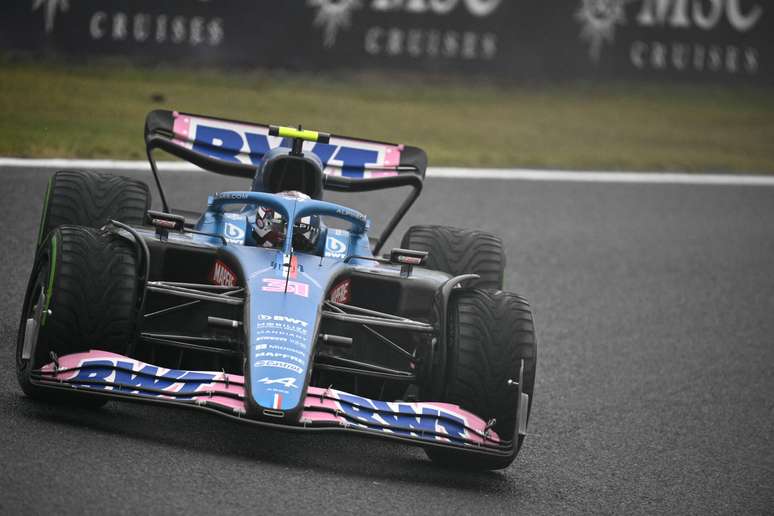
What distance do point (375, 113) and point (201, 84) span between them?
2049 mm

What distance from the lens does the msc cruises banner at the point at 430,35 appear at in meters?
14.2

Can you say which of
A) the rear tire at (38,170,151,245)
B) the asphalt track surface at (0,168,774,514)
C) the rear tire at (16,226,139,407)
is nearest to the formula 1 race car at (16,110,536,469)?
the rear tire at (16,226,139,407)

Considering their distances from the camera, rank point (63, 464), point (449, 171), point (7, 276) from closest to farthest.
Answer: point (63, 464) → point (7, 276) → point (449, 171)

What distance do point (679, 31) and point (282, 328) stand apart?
1221 cm

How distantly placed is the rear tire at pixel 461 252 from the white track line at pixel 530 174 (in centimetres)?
471

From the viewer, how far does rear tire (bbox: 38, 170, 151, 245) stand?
7.47 meters

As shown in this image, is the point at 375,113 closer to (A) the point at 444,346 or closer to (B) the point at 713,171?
(B) the point at 713,171

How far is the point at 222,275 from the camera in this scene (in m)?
6.50

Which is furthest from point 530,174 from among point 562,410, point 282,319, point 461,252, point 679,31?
point 282,319

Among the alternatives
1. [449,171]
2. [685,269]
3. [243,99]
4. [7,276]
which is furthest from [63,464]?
[243,99]

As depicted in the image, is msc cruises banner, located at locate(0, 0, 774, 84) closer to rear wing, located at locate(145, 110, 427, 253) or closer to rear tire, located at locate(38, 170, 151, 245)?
rear wing, located at locate(145, 110, 427, 253)

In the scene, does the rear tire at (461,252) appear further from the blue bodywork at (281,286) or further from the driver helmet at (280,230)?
the driver helmet at (280,230)

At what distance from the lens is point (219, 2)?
1463 centimetres

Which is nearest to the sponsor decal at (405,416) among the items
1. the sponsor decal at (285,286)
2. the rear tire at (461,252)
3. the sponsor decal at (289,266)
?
the sponsor decal at (285,286)
